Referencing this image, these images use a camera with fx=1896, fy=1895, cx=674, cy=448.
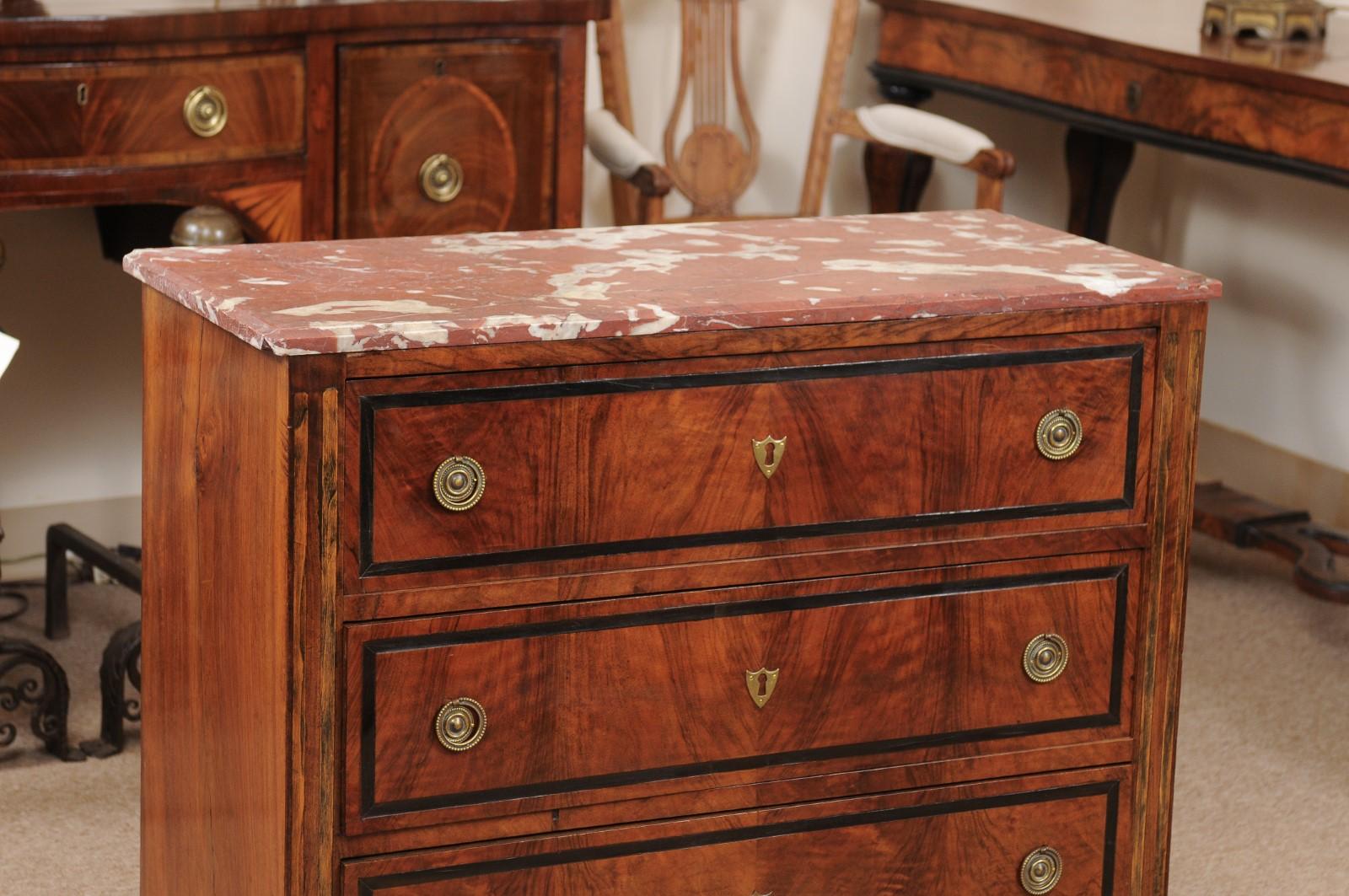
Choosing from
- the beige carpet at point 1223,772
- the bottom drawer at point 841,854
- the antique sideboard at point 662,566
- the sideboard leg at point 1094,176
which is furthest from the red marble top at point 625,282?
the sideboard leg at point 1094,176

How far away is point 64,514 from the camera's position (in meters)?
3.59

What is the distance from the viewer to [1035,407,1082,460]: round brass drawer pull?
6.39ft

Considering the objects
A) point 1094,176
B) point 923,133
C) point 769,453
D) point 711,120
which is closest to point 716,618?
point 769,453

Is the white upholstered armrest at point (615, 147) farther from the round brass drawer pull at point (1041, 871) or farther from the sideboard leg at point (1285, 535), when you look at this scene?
the round brass drawer pull at point (1041, 871)

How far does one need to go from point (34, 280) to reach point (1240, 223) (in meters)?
2.55

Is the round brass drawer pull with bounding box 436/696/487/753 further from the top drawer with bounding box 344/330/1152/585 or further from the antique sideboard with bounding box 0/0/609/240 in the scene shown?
the antique sideboard with bounding box 0/0/609/240

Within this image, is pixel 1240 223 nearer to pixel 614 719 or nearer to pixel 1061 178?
pixel 1061 178

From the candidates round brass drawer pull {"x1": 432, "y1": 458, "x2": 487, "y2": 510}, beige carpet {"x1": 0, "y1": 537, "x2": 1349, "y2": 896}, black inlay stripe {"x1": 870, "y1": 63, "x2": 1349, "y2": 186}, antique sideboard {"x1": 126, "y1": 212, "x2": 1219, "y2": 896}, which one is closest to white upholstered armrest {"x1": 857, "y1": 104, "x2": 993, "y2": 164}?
black inlay stripe {"x1": 870, "y1": 63, "x2": 1349, "y2": 186}

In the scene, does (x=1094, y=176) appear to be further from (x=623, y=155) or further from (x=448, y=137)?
(x=448, y=137)

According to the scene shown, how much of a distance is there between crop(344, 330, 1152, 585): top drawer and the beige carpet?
949 mm

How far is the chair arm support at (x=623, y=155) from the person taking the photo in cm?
328

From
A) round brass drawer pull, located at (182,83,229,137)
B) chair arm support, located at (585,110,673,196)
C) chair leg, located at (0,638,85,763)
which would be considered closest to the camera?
round brass drawer pull, located at (182,83,229,137)

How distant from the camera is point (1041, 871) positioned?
6.71 feet

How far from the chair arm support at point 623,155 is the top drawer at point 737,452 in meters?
1.44
